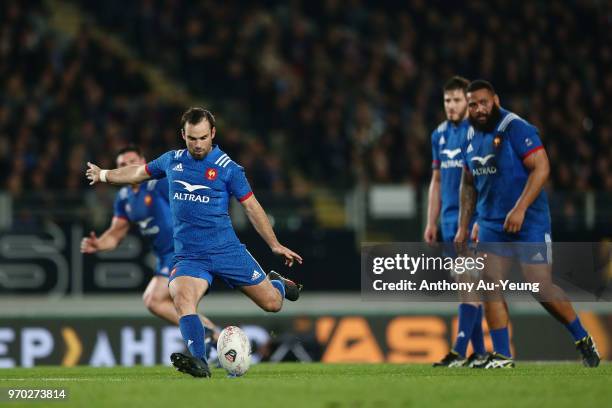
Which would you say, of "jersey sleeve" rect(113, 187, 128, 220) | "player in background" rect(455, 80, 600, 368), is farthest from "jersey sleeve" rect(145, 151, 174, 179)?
"player in background" rect(455, 80, 600, 368)

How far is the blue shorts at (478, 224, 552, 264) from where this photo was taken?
947 cm

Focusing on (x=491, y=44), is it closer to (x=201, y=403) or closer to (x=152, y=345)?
(x=152, y=345)

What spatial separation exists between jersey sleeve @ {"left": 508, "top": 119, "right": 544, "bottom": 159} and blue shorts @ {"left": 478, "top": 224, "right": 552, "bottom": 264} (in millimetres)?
626

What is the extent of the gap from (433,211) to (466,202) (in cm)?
64

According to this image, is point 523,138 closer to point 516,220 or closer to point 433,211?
point 516,220

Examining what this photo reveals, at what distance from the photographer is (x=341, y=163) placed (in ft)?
59.1

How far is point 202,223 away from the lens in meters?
8.91

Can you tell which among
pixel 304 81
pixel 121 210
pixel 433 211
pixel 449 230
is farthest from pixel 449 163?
pixel 304 81

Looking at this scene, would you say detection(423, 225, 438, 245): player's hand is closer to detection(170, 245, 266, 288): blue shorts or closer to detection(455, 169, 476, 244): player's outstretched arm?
detection(455, 169, 476, 244): player's outstretched arm

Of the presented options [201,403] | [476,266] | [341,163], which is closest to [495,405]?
[201,403]

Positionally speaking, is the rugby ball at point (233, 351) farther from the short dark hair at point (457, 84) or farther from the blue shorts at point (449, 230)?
the short dark hair at point (457, 84)

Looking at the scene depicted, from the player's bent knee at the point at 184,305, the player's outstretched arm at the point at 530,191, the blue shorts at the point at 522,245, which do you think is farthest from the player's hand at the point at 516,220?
the player's bent knee at the point at 184,305

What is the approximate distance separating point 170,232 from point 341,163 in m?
7.04

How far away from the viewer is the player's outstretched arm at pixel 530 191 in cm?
929
